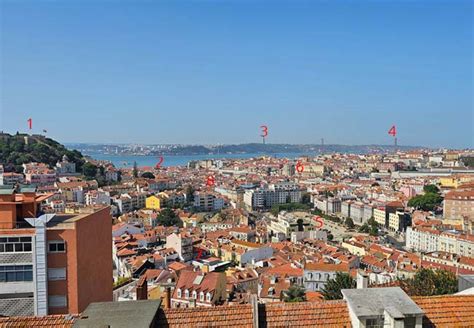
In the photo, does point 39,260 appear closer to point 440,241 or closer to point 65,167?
point 440,241

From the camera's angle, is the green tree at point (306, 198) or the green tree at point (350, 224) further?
the green tree at point (306, 198)

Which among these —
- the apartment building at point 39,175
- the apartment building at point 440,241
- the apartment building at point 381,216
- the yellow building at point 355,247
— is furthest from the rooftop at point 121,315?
the apartment building at point 39,175

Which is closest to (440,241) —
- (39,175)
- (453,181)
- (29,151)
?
(453,181)

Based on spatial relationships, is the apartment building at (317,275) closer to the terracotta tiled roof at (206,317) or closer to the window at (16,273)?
the window at (16,273)

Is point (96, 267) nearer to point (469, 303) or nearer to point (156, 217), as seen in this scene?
point (469, 303)

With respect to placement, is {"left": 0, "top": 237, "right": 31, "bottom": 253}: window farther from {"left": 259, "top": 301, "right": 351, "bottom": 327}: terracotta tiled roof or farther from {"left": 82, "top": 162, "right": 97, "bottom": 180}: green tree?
{"left": 82, "top": 162, "right": 97, "bottom": 180}: green tree

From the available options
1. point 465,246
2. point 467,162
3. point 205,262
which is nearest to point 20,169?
point 205,262
